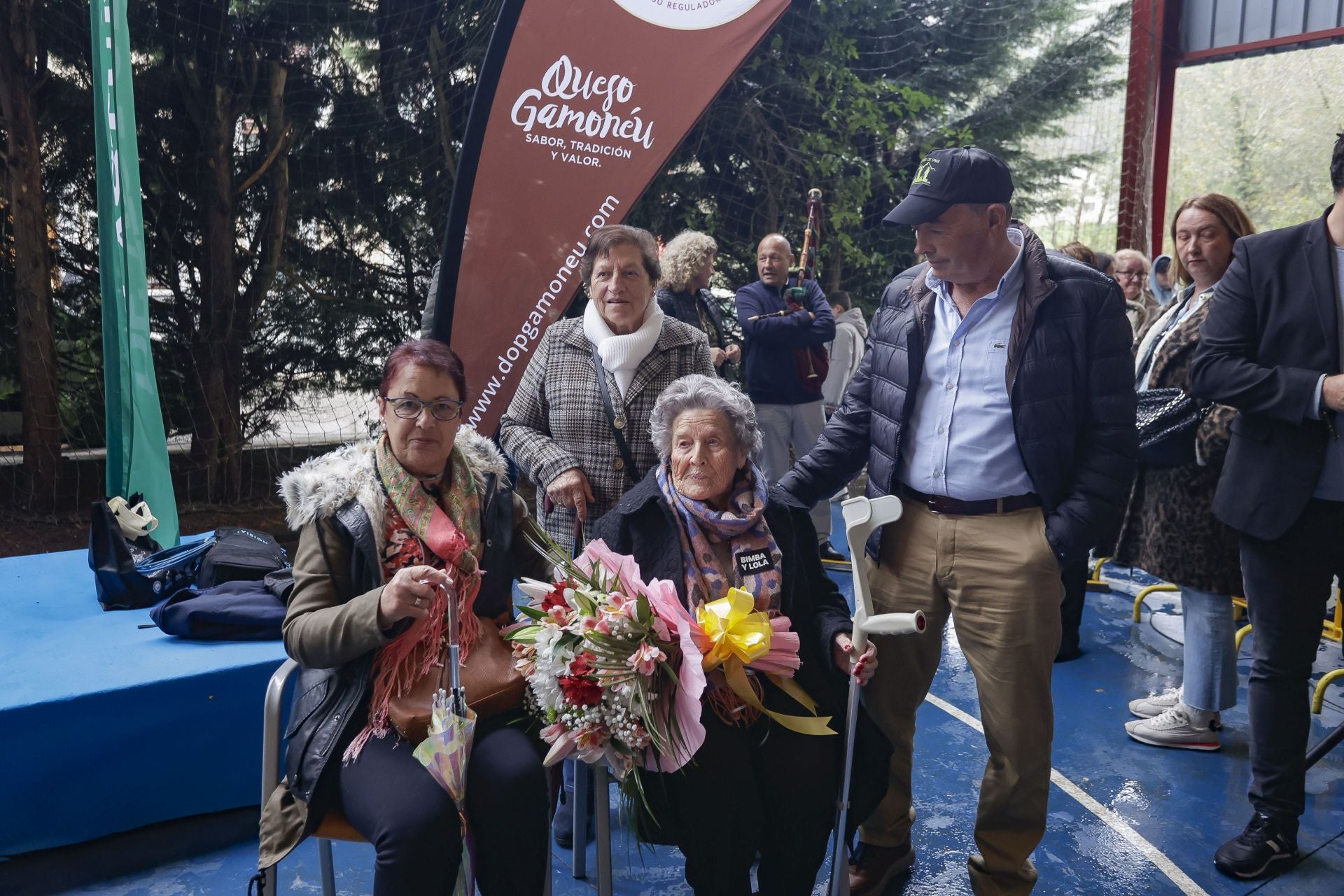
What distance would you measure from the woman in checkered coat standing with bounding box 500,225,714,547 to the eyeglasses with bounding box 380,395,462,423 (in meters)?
0.55

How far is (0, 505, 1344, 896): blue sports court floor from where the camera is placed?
259cm

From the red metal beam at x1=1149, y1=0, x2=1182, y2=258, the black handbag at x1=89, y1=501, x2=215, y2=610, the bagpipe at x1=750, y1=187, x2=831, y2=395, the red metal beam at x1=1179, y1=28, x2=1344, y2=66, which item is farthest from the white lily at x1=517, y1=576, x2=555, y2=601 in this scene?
the red metal beam at x1=1179, y1=28, x2=1344, y2=66

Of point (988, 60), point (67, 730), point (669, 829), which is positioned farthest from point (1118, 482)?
point (988, 60)

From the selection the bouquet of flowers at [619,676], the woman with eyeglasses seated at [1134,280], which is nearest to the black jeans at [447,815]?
the bouquet of flowers at [619,676]

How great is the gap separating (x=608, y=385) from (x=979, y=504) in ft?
3.53

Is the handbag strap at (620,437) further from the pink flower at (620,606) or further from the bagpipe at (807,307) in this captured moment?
the bagpipe at (807,307)

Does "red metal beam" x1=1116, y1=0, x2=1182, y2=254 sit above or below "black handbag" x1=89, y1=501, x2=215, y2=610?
above

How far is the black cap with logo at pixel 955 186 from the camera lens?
2215mm

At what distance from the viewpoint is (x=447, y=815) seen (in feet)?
6.37

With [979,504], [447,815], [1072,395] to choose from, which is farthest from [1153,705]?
[447,815]

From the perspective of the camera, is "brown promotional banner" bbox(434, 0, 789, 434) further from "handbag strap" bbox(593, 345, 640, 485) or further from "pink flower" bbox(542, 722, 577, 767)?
"pink flower" bbox(542, 722, 577, 767)

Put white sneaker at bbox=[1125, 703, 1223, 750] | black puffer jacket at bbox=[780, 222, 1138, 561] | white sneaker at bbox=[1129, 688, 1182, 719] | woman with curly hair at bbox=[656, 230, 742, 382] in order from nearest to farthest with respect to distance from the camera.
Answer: black puffer jacket at bbox=[780, 222, 1138, 561], white sneaker at bbox=[1125, 703, 1223, 750], white sneaker at bbox=[1129, 688, 1182, 719], woman with curly hair at bbox=[656, 230, 742, 382]

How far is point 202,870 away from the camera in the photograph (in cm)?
262

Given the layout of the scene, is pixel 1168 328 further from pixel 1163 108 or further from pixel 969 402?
pixel 1163 108
